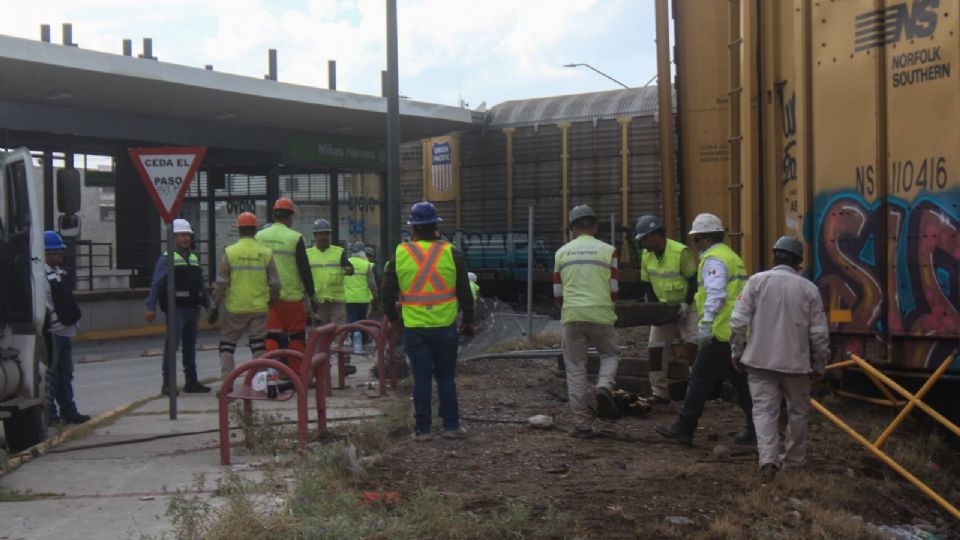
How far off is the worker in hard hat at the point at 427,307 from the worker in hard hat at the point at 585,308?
0.97m

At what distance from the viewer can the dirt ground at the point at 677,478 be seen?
241 inches

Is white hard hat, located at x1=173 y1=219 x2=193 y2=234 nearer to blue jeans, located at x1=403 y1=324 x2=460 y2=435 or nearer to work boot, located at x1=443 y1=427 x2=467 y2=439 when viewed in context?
blue jeans, located at x1=403 y1=324 x2=460 y2=435

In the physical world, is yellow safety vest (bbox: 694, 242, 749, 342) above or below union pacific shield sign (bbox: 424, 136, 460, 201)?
below

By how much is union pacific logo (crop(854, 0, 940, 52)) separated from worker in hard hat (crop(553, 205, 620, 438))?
245 cm

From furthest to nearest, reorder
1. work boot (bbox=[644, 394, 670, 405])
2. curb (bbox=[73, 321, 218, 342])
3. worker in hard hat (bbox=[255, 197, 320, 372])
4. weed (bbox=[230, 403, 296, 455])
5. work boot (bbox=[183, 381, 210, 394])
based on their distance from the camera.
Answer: curb (bbox=[73, 321, 218, 342])
work boot (bbox=[183, 381, 210, 394])
worker in hard hat (bbox=[255, 197, 320, 372])
work boot (bbox=[644, 394, 670, 405])
weed (bbox=[230, 403, 296, 455])

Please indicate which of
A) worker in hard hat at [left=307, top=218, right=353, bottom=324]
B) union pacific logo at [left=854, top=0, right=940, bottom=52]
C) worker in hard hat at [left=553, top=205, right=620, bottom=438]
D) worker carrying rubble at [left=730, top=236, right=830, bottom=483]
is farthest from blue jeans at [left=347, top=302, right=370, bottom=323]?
union pacific logo at [left=854, top=0, right=940, bottom=52]

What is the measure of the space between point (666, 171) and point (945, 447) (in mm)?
3793

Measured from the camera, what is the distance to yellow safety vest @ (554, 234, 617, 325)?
357 inches

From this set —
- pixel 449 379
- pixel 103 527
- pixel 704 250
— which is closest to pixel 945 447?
pixel 704 250

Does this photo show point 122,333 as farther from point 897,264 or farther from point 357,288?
point 897,264

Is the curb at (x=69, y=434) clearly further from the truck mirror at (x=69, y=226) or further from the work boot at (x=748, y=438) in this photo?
the work boot at (x=748, y=438)

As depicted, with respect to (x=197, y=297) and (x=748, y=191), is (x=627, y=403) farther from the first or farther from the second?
(x=197, y=297)

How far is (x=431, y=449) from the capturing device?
27.1ft

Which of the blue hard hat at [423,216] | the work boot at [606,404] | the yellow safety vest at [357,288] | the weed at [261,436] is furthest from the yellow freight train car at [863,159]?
the yellow safety vest at [357,288]
